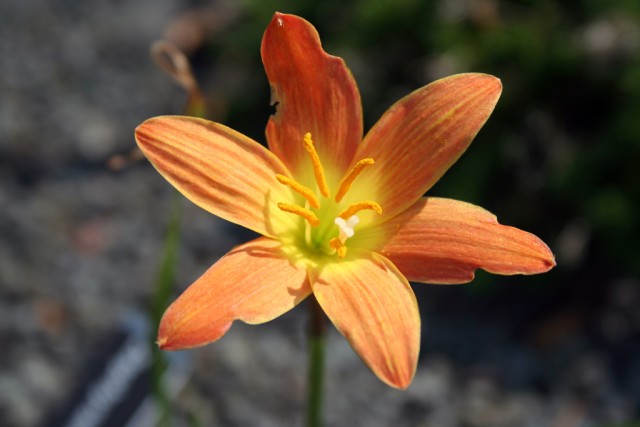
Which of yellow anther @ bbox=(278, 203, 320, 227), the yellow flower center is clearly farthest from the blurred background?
yellow anther @ bbox=(278, 203, 320, 227)

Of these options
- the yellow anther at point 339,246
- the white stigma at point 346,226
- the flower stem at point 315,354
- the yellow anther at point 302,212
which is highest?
the yellow anther at point 302,212

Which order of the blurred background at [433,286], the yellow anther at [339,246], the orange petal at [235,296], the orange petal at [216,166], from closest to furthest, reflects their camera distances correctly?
1. the orange petal at [235,296]
2. the orange petal at [216,166]
3. the yellow anther at [339,246]
4. the blurred background at [433,286]

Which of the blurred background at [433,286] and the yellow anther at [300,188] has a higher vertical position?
the yellow anther at [300,188]

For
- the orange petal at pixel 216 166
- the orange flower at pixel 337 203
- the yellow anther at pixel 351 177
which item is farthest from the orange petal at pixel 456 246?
the orange petal at pixel 216 166

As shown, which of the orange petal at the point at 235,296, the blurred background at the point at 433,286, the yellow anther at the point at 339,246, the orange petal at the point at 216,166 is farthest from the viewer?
the blurred background at the point at 433,286

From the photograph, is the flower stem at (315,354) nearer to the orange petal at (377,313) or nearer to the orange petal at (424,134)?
the orange petal at (377,313)

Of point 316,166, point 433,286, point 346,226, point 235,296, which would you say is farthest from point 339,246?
point 433,286

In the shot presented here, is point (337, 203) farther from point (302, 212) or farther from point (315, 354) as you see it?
point (315, 354)

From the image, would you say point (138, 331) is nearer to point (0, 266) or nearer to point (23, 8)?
point (0, 266)
